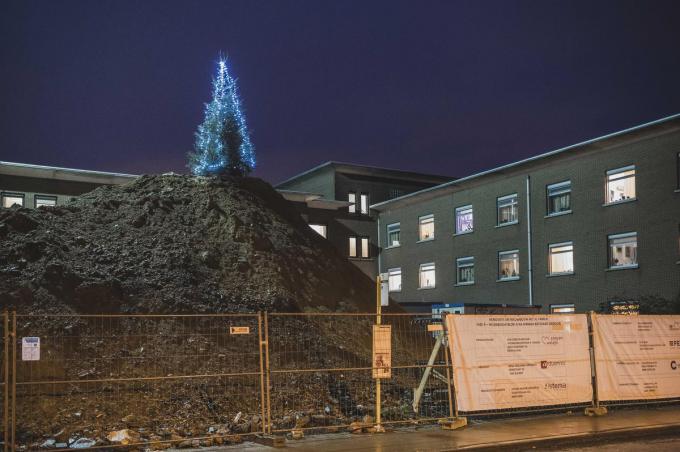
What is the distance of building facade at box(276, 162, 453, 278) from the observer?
47.5 meters

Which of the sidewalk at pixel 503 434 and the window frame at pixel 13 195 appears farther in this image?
the window frame at pixel 13 195

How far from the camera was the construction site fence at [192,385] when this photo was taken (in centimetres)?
1116

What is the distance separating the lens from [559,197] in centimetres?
3553

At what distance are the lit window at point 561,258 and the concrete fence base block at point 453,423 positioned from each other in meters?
23.8

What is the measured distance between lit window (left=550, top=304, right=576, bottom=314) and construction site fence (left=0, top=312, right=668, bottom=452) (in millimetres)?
19296

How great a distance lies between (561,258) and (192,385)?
25.6 meters

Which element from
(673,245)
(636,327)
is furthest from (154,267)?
(673,245)

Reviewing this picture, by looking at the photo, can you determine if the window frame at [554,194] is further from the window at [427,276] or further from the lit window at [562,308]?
the window at [427,276]

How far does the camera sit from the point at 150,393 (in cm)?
1314

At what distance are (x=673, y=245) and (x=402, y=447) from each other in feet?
77.7

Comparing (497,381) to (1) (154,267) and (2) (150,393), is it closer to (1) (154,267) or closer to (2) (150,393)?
(2) (150,393)

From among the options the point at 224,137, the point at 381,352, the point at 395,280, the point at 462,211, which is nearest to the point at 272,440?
the point at 381,352

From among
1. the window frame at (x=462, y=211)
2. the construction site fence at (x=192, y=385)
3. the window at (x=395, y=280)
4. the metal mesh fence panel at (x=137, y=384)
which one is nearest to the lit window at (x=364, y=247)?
the window at (x=395, y=280)

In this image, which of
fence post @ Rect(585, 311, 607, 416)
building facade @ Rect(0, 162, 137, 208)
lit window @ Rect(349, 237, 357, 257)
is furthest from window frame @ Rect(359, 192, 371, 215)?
fence post @ Rect(585, 311, 607, 416)
